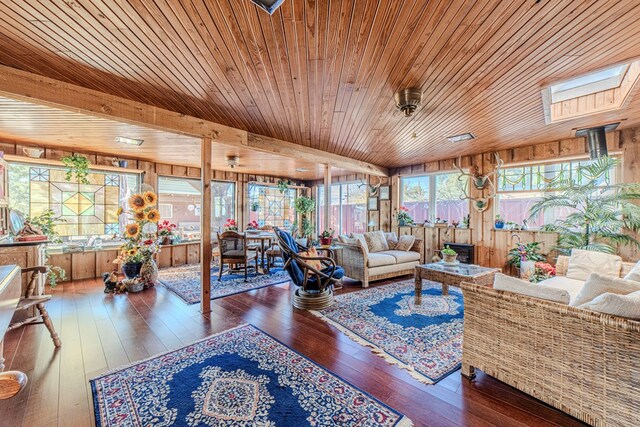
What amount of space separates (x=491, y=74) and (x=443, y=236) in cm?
430

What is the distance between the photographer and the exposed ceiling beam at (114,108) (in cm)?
229

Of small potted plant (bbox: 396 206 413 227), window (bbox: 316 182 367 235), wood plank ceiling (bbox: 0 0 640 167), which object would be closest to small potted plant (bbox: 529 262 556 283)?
wood plank ceiling (bbox: 0 0 640 167)

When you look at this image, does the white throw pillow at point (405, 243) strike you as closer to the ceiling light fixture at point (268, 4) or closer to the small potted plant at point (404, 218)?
the small potted plant at point (404, 218)

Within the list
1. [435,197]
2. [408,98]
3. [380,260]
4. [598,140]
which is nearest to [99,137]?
[408,98]

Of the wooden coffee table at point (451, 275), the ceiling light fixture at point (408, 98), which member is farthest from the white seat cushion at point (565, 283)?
the ceiling light fixture at point (408, 98)

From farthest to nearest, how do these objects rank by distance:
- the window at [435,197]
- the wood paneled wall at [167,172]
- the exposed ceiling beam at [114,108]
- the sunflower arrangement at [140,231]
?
the window at [435,197], the wood paneled wall at [167,172], the sunflower arrangement at [140,231], the exposed ceiling beam at [114,108]

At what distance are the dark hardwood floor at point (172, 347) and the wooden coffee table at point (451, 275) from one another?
1224 mm

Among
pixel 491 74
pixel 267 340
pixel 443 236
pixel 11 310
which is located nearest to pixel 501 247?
pixel 443 236

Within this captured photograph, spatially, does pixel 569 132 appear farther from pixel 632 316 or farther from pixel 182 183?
pixel 182 183

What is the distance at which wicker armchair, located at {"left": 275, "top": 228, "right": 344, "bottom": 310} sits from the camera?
11.4 feet

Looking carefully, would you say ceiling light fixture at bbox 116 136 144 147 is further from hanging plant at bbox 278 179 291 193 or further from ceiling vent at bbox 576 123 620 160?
ceiling vent at bbox 576 123 620 160

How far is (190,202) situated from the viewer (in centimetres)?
734

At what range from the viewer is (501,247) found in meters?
5.34

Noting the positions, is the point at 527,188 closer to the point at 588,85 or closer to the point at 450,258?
the point at 588,85
